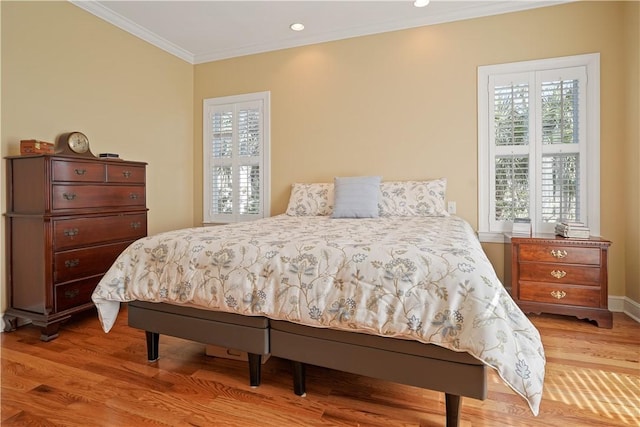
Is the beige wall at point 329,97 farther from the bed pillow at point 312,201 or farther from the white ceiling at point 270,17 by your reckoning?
the bed pillow at point 312,201

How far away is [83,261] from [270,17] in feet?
8.94

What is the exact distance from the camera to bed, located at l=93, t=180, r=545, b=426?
44.9 inches

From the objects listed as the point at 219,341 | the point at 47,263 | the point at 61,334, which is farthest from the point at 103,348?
the point at 219,341

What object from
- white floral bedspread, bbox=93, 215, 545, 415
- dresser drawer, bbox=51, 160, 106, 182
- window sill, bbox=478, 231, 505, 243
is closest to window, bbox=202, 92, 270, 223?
dresser drawer, bbox=51, 160, 106, 182

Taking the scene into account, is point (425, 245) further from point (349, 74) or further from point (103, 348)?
point (349, 74)

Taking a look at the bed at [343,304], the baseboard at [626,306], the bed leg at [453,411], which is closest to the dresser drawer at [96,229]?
the bed at [343,304]

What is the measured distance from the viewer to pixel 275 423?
139cm

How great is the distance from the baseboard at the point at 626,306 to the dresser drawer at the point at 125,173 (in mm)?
4224

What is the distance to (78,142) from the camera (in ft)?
9.02

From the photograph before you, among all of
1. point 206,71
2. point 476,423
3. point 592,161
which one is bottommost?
point 476,423

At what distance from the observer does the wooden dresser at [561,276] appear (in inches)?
95.3

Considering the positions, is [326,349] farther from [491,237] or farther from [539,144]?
[539,144]

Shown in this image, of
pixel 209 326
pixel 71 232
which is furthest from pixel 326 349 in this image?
pixel 71 232

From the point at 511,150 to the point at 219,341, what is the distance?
291 cm
